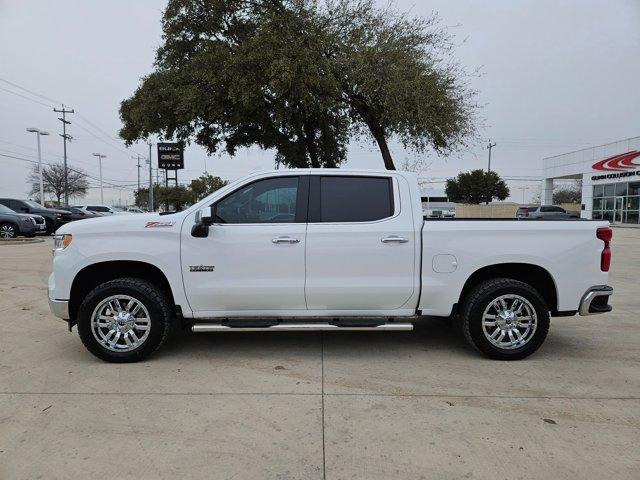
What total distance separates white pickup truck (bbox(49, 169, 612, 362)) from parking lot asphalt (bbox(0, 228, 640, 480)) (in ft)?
1.28

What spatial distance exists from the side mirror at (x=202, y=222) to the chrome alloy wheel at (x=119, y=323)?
2.91 ft

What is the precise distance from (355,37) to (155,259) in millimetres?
11611

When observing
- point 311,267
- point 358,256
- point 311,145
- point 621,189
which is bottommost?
point 311,267

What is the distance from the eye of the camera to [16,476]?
2826mm

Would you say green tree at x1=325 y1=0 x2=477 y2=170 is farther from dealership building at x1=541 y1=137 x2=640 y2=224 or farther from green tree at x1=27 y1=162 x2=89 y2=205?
green tree at x1=27 y1=162 x2=89 y2=205

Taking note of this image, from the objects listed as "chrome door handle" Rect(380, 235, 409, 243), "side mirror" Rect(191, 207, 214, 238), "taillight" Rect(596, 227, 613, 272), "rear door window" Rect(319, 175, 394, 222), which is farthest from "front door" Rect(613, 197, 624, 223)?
"side mirror" Rect(191, 207, 214, 238)

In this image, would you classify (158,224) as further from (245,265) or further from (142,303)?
(245,265)

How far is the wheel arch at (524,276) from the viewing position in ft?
16.0

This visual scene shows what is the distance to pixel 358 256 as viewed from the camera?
467cm

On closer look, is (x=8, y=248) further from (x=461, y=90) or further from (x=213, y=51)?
(x=461, y=90)

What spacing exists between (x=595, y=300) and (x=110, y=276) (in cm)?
488

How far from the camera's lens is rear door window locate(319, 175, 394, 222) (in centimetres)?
479

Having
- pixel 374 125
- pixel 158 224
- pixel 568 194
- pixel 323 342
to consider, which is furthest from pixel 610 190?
pixel 568 194

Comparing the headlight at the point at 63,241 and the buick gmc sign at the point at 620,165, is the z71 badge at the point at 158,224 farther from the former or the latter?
the buick gmc sign at the point at 620,165
